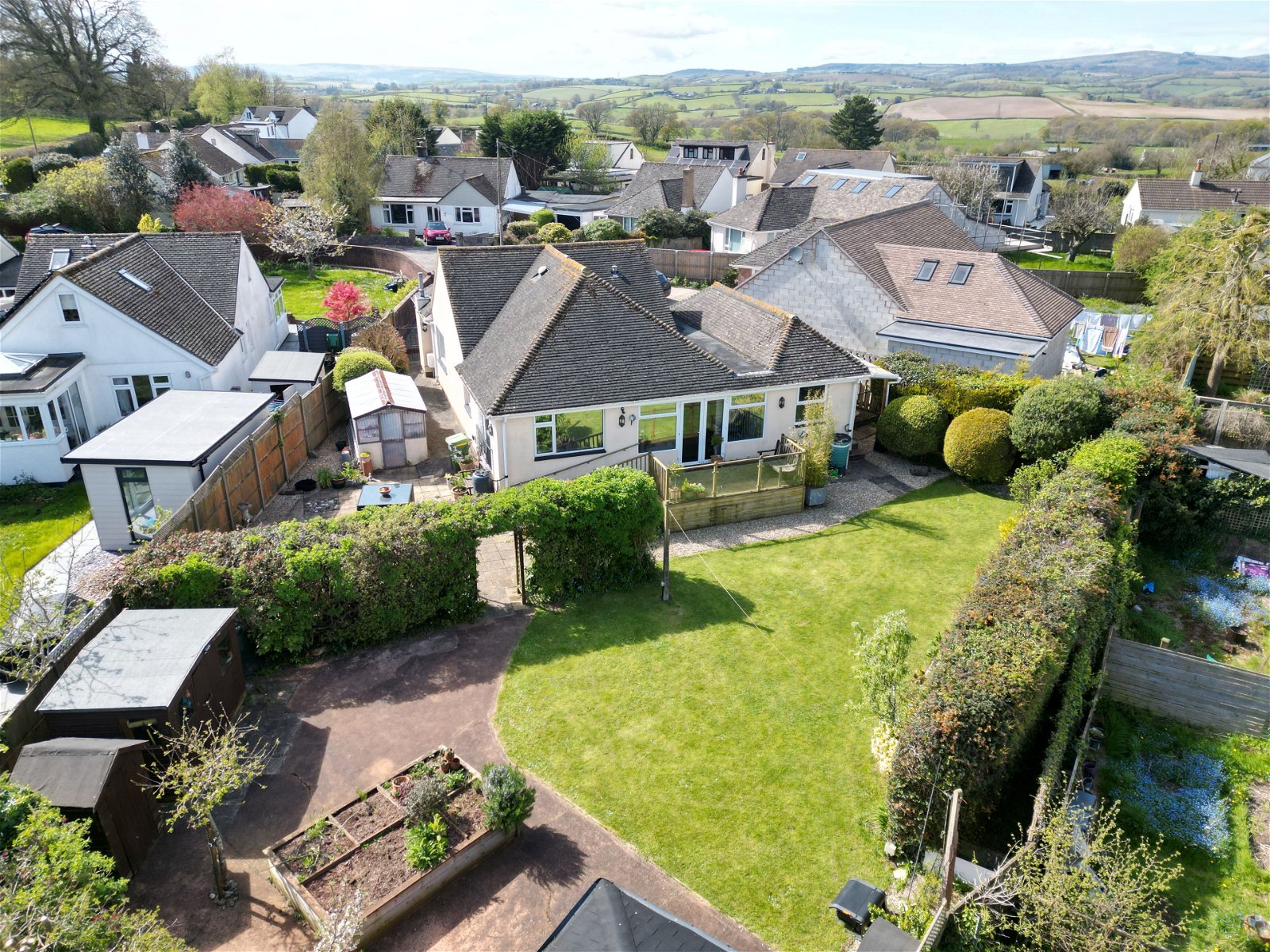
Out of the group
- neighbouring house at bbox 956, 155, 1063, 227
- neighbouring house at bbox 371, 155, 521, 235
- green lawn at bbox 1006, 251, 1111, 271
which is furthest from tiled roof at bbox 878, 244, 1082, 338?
neighbouring house at bbox 956, 155, 1063, 227

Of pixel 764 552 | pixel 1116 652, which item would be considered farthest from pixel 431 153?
pixel 1116 652

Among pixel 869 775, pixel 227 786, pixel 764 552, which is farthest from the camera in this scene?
pixel 764 552

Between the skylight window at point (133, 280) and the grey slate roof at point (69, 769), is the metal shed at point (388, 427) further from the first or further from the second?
the grey slate roof at point (69, 769)

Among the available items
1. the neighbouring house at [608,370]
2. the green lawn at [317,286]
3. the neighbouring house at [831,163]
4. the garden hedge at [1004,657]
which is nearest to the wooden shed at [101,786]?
the garden hedge at [1004,657]

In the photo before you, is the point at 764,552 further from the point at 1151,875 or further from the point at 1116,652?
the point at 1151,875

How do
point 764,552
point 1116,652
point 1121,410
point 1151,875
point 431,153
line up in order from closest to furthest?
point 1151,875 → point 1116,652 → point 764,552 → point 1121,410 → point 431,153

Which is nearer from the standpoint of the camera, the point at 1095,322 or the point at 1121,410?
the point at 1121,410

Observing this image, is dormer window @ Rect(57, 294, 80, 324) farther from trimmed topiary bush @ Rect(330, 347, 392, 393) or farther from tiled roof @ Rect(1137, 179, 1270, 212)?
tiled roof @ Rect(1137, 179, 1270, 212)
